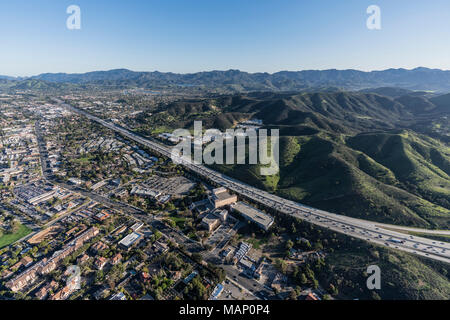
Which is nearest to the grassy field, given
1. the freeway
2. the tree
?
the freeway

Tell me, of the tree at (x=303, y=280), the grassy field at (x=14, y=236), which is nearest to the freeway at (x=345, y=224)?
the tree at (x=303, y=280)

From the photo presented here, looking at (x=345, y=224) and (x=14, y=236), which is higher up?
(x=345, y=224)

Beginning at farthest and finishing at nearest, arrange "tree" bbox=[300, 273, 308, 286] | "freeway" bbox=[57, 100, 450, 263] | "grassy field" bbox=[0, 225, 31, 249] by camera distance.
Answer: "grassy field" bbox=[0, 225, 31, 249], "freeway" bbox=[57, 100, 450, 263], "tree" bbox=[300, 273, 308, 286]

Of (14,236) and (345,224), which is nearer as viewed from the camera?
(14,236)

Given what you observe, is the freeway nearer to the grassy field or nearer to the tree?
the tree

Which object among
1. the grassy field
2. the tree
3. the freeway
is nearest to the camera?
the tree

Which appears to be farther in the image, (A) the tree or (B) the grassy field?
(B) the grassy field

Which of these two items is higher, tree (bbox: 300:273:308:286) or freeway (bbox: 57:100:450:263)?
freeway (bbox: 57:100:450:263)

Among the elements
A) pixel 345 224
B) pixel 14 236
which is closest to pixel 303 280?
pixel 345 224

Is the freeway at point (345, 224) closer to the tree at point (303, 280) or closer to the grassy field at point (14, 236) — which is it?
the tree at point (303, 280)

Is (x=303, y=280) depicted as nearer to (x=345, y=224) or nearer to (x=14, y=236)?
(x=345, y=224)
